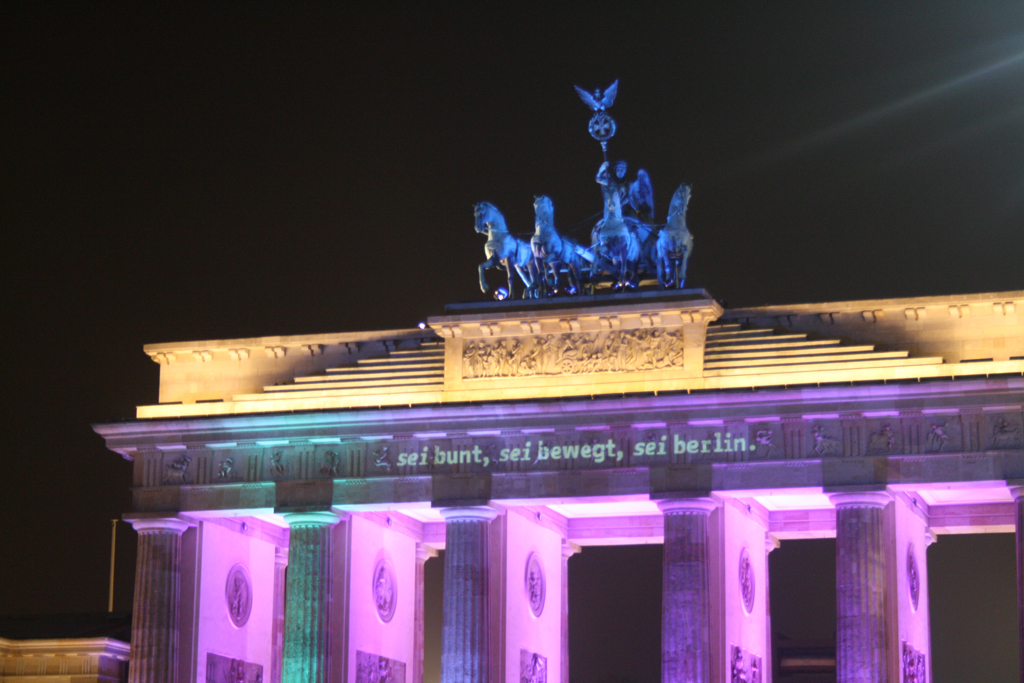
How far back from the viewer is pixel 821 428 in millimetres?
49344

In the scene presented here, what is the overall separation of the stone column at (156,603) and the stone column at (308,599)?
10.7 feet

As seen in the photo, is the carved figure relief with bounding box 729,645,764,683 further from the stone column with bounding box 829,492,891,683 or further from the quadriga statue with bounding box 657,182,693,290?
the quadriga statue with bounding box 657,182,693,290

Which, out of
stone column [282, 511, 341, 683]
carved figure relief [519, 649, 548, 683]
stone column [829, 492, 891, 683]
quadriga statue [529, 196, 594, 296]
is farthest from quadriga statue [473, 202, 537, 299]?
stone column [829, 492, 891, 683]

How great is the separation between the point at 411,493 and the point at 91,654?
1127 centimetres

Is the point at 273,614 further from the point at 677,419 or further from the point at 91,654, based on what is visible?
the point at 677,419

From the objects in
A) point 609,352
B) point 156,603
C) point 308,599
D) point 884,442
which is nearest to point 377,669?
point 308,599

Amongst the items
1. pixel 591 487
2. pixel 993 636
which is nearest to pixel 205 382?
pixel 591 487

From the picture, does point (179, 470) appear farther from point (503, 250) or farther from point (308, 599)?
point (503, 250)

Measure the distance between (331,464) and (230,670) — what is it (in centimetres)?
704

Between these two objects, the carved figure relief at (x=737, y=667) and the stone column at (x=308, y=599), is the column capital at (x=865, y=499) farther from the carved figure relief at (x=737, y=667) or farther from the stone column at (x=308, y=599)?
the stone column at (x=308, y=599)

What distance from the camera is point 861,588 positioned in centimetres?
4844

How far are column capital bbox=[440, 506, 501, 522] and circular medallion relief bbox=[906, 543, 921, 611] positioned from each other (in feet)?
34.6

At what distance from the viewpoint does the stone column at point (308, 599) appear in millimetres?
52000

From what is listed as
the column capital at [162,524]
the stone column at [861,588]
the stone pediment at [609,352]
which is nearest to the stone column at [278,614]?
the column capital at [162,524]
